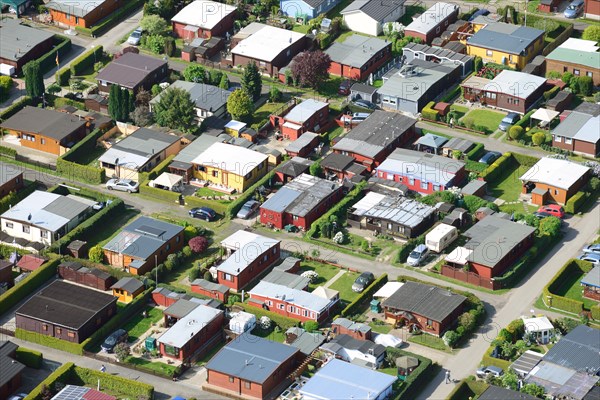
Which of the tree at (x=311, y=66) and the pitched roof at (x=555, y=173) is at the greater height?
the tree at (x=311, y=66)

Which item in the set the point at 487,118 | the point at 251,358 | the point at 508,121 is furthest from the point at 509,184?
the point at 251,358

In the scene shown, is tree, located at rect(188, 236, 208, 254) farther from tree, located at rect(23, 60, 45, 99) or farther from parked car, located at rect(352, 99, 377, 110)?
tree, located at rect(23, 60, 45, 99)

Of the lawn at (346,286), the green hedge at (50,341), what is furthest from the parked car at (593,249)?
the green hedge at (50,341)

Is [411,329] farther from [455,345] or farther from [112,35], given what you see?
[112,35]

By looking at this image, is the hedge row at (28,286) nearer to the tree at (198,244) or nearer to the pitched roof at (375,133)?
the tree at (198,244)

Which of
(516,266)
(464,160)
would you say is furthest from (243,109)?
(516,266)

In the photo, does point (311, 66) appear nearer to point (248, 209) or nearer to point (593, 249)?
point (248, 209)
